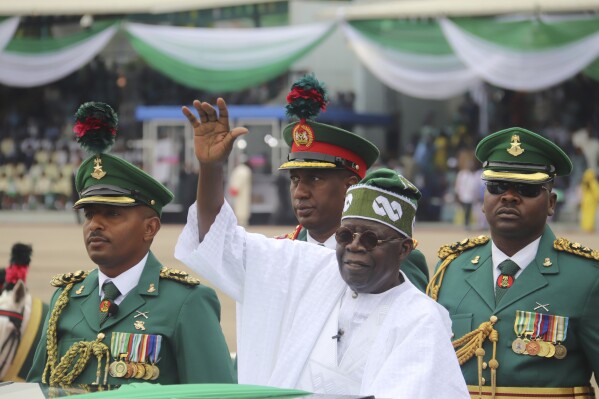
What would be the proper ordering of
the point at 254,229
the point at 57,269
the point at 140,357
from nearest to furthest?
the point at 140,357 → the point at 57,269 → the point at 254,229

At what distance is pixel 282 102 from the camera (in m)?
27.8

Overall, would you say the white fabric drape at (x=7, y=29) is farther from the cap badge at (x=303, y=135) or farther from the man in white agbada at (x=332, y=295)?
the man in white agbada at (x=332, y=295)

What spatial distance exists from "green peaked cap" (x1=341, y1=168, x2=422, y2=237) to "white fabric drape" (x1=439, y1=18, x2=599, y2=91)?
1490 cm

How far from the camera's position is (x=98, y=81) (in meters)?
28.5

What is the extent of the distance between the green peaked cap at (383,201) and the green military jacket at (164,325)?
3.07 feet

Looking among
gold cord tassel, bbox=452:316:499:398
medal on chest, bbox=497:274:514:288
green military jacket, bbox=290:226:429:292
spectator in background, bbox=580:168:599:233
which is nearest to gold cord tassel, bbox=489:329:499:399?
gold cord tassel, bbox=452:316:499:398

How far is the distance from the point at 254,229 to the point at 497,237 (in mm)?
18278

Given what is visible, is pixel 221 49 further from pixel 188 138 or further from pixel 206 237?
pixel 206 237

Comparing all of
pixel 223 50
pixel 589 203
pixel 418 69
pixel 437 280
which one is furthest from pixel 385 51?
pixel 437 280

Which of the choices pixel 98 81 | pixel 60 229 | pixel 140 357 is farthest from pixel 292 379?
pixel 98 81

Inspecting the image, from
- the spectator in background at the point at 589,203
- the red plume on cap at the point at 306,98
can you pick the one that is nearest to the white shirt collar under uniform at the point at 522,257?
the red plume on cap at the point at 306,98

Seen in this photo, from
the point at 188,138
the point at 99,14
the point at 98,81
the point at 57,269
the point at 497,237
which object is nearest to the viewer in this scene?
the point at 497,237

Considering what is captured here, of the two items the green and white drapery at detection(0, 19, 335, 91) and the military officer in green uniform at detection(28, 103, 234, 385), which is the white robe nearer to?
the military officer in green uniform at detection(28, 103, 234, 385)

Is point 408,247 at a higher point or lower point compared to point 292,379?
higher
